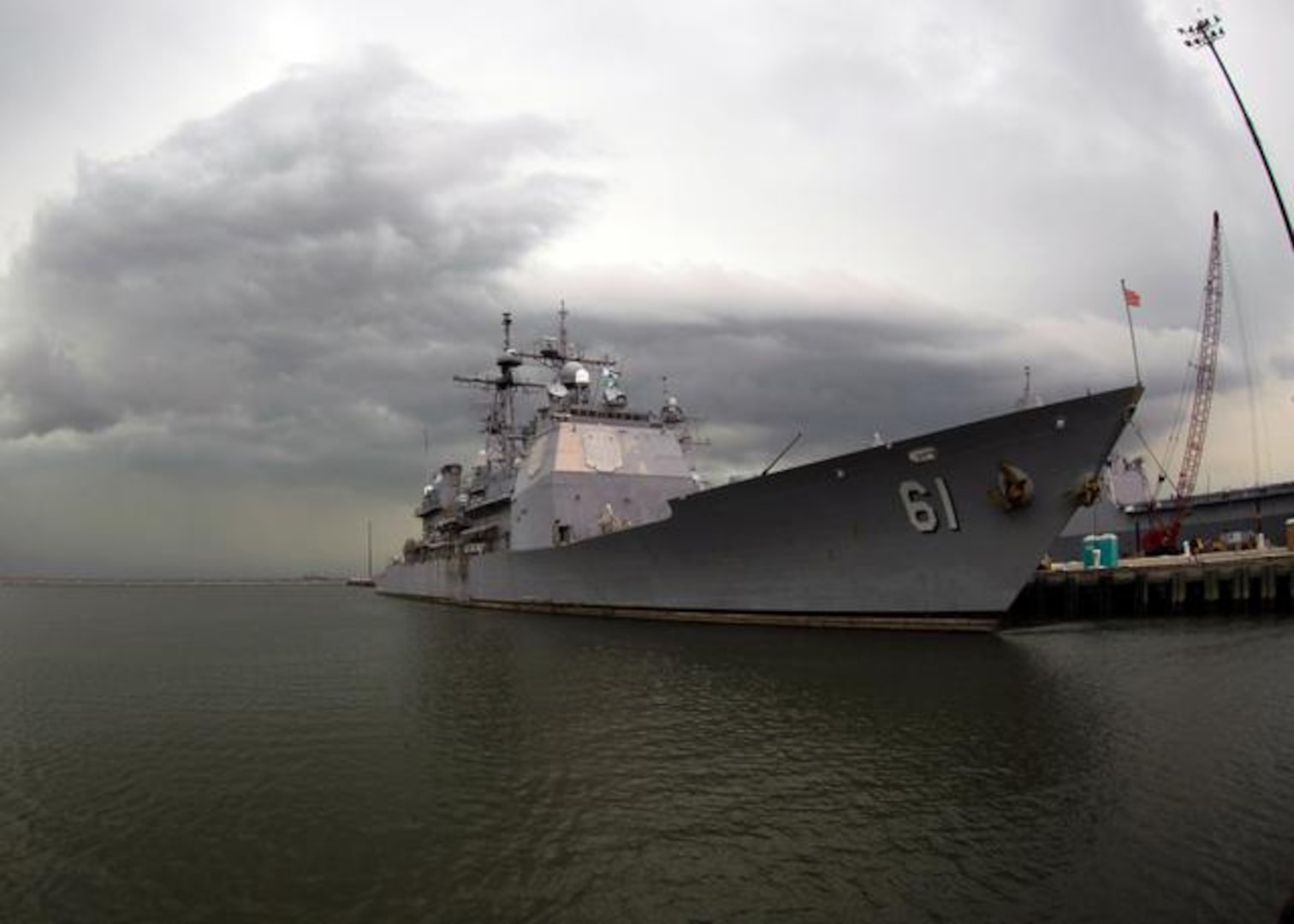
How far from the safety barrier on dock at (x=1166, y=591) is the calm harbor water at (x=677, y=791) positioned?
9986mm

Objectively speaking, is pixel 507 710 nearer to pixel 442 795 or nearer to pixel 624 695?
pixel 624 695

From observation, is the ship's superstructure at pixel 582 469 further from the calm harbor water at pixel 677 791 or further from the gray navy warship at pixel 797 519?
the calm harbor water at pixel 677 791

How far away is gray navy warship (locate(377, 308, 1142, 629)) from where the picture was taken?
1602 centimetres

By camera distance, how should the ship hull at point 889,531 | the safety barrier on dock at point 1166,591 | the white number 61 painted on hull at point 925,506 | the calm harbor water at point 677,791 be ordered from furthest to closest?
1. the safety barrier on dock at point 1166,591
2. the white number 61 painted on hull at point 925,506
3. the ship hull at point 889,531
4. the calm harbor water at point 677,791

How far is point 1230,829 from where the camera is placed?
6.55 metres

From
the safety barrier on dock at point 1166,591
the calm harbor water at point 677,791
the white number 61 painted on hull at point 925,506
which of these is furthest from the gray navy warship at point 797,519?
the safety barrier on dock at point 1166,591

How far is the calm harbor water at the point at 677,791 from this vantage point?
19.1ft

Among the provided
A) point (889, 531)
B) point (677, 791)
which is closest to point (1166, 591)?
point (889, 531)

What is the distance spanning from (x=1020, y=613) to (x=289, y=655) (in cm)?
2193

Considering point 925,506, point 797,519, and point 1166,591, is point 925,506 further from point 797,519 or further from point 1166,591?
point 1166,591

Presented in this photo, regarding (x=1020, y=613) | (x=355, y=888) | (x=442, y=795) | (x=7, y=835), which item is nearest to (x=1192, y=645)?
(x=1020, y=613)

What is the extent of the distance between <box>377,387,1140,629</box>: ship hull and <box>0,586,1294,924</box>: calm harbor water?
218cm

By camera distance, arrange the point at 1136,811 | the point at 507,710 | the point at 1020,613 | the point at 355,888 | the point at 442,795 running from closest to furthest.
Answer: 1. the point at 355,888
2. the point at 1136,811
3. the point at 442,795
4. the point at 507,710
5. the point at 1020,613

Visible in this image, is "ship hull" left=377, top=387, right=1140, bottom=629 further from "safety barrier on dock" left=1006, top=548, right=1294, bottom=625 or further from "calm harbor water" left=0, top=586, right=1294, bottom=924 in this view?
"safety barrier on dock" left=1006, top=548, right=1294, bottom=625
